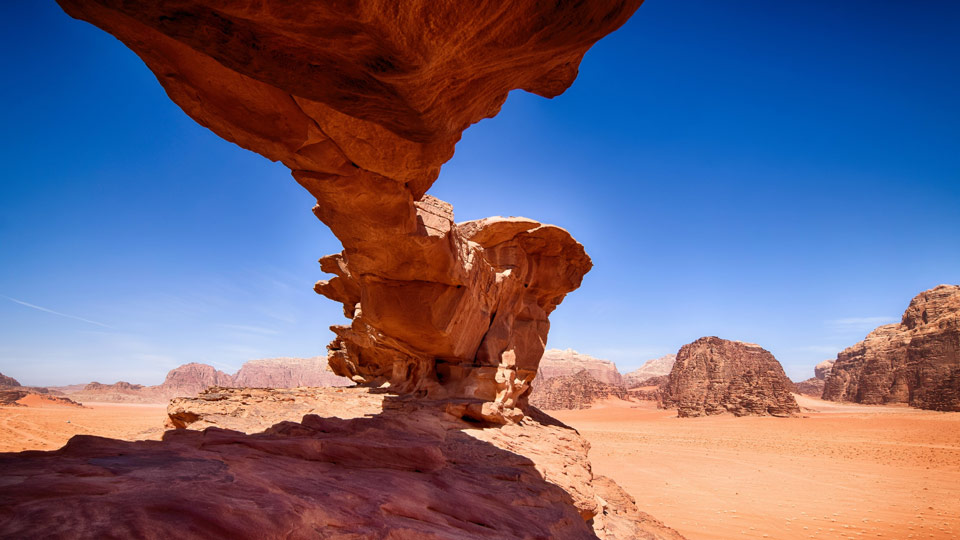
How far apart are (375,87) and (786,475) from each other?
1952 cm

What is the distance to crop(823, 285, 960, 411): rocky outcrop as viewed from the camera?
132 feet

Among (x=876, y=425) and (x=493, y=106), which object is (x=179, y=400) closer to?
(x=493, y=106)

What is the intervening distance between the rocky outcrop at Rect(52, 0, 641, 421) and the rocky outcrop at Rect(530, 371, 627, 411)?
52.2 m

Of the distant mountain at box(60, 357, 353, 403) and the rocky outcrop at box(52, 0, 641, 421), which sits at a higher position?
the rocky outcrop at box(52, 0, 641, 421)

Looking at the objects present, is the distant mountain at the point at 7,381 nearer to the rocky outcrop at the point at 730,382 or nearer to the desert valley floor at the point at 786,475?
the desert valley floor at the point at 786,475

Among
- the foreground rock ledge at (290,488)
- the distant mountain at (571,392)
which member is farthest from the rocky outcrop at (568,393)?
the foreground rock ledge at (290,488)

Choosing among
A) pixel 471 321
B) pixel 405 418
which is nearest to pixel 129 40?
pixel 405 418

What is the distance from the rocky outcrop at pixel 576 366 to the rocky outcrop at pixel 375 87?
96699mm

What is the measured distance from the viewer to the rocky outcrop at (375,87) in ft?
8.51

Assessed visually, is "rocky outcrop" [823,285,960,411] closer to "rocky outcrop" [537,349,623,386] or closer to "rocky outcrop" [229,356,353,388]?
"rocky outcrop" [537,349,623,386]

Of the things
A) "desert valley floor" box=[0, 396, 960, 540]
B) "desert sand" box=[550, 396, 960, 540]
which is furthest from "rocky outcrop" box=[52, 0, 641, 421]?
"desert sand" box=[550, 396, 960, 540]

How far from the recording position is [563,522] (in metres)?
4.11

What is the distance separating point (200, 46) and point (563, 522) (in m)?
4.94

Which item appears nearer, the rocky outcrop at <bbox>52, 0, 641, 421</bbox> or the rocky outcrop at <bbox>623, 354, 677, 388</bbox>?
the rocky outcrop at <bbox>52, 0, 641, 421</bbox>
